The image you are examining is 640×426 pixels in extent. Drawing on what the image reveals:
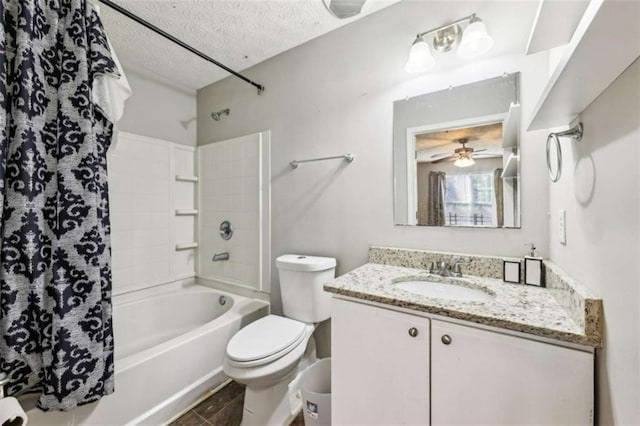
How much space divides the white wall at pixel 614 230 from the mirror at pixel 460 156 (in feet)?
1.32

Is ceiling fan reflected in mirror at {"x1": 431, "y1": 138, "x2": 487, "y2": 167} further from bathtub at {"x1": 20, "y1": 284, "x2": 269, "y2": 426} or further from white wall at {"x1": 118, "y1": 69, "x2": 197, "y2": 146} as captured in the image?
white wall at {"x1": 118, "y1": 69, "x2": 197, "y2": 146}

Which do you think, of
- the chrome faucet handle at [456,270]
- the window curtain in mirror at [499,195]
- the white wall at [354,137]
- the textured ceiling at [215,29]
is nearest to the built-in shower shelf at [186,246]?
the white wall at [354,137]

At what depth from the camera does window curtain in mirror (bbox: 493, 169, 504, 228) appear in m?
1.27

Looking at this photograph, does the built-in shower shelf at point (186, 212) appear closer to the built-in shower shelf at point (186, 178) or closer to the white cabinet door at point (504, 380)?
the built-in shower shelf at point (186, 178)

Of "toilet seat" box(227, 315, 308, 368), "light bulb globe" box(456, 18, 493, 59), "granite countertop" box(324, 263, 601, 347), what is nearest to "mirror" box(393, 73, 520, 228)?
"light bulb globe" box(456, 18, 493, 59)

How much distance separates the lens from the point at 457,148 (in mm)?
1370

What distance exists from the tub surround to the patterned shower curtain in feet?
3.25

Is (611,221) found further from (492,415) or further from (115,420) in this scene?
(115,420)

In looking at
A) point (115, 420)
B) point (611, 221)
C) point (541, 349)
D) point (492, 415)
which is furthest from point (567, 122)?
point (115, 420)

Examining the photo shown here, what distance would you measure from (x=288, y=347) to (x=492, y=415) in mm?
883

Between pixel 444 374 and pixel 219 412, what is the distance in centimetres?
132

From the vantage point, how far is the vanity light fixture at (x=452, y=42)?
1218 mm

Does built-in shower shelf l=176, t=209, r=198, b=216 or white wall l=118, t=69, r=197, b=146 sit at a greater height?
white wall l=118, t=69, r=197, b=146

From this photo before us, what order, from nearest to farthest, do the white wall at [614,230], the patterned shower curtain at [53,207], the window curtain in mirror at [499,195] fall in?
the white wall at [614,230] < the patterned shower curtain at [53,207] < the window curtain in mirror at [499,195]
